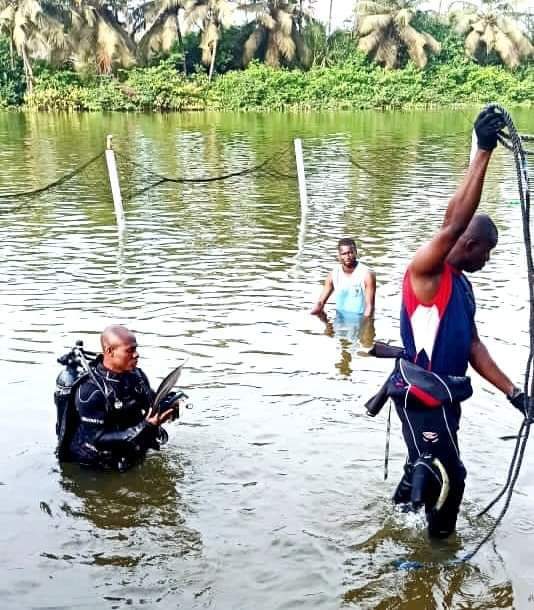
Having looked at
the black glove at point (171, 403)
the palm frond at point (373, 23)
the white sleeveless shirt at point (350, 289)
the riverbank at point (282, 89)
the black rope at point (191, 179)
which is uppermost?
the palm frond at point (373, 23)

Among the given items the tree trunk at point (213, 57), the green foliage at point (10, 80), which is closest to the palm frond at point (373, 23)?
the tree trunk at point (213, 57)

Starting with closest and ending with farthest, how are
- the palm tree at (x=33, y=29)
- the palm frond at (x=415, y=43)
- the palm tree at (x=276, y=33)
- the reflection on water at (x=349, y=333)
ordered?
the reflection on water at (x=349, y=333)
the palm tree at (x=33, y=29)
the palm tree at (x=276, y=33)
the palm frond at (x=415, y=43)

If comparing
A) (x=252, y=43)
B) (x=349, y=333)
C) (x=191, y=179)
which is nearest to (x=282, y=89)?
(x=252, y=43)

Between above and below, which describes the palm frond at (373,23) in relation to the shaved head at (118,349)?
above

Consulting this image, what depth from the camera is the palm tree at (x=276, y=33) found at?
52.8 meters

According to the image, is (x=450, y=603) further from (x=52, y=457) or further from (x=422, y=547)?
(x=52, y=457)

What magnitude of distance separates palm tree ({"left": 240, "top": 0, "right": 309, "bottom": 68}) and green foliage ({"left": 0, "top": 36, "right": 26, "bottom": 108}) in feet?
46.5

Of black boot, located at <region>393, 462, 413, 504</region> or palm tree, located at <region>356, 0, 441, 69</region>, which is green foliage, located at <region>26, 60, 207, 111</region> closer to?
palm tree, located at <region>356, 0, 441, 69</region>

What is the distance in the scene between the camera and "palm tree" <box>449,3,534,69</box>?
188 ft

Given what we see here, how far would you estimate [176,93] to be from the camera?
48719 mm

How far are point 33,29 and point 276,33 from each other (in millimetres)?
15140

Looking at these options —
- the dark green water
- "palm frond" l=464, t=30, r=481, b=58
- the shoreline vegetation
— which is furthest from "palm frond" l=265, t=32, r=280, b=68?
the dark green water

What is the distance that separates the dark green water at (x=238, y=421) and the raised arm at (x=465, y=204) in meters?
1.82

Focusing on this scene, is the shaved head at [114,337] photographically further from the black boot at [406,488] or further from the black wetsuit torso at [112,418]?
the black boot at [406,488]
